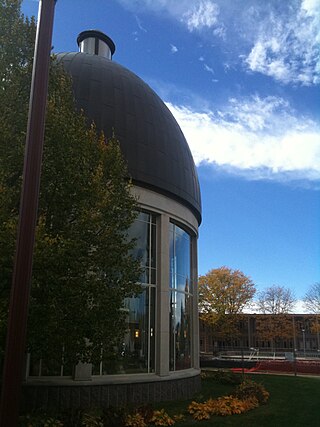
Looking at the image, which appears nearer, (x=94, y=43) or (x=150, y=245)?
(x=150, y=245)

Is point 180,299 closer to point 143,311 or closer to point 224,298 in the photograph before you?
point 143,311

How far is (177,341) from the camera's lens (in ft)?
63.1

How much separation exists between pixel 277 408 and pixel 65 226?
1114 cm

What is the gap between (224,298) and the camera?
6038 centimetres

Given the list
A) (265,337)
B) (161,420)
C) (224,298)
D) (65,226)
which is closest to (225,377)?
(161,420)

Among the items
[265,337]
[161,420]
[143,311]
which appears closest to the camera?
[161,420]

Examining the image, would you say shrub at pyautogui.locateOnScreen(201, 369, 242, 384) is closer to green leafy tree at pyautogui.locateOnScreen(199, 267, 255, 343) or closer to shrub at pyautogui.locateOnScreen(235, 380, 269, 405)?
shrub at pyautogui.locateOnScreen(235, 380, 269, 405)

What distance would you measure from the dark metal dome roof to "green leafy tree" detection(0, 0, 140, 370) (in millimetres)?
6036

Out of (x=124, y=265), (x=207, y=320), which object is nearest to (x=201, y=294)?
(x=207, y=320)

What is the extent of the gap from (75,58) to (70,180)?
43.3 feet

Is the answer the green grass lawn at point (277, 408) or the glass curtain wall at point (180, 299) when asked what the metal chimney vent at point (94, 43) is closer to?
the glass curtain wall at point (180, 299)

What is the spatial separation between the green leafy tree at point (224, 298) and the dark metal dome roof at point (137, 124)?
1570 inches

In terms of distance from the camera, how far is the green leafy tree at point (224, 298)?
58719mm

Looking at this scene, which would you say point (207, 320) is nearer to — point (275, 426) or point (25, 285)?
point (275, 426)
